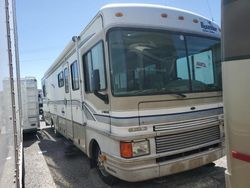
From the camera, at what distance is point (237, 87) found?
2.24 meters

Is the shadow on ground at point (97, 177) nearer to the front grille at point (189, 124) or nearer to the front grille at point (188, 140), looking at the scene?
the front grille at point (188, 140)

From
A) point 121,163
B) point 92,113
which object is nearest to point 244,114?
point 121,163

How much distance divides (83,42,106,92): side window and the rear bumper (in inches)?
48.0

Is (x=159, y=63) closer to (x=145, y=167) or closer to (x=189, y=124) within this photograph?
(x=189, y=124)

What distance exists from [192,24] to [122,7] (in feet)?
4.32

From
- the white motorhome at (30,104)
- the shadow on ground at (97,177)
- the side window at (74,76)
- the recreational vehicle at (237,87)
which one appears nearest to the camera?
the recreational vehicle at (237,87)

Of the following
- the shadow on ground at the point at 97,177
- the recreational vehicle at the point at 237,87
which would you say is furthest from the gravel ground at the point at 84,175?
the recreational vehicle at the point at 237,87

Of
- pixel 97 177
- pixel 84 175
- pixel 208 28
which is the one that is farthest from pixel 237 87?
pixel 84 175

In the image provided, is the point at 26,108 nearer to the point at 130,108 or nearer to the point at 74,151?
the point at 74,151

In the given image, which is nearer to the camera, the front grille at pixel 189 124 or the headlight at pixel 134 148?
the headlight at pixel 134 148

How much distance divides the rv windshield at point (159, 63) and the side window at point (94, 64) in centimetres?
34

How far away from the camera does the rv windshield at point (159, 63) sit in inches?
156

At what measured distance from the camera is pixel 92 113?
16.4 ft

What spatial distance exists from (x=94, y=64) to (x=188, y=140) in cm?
204
